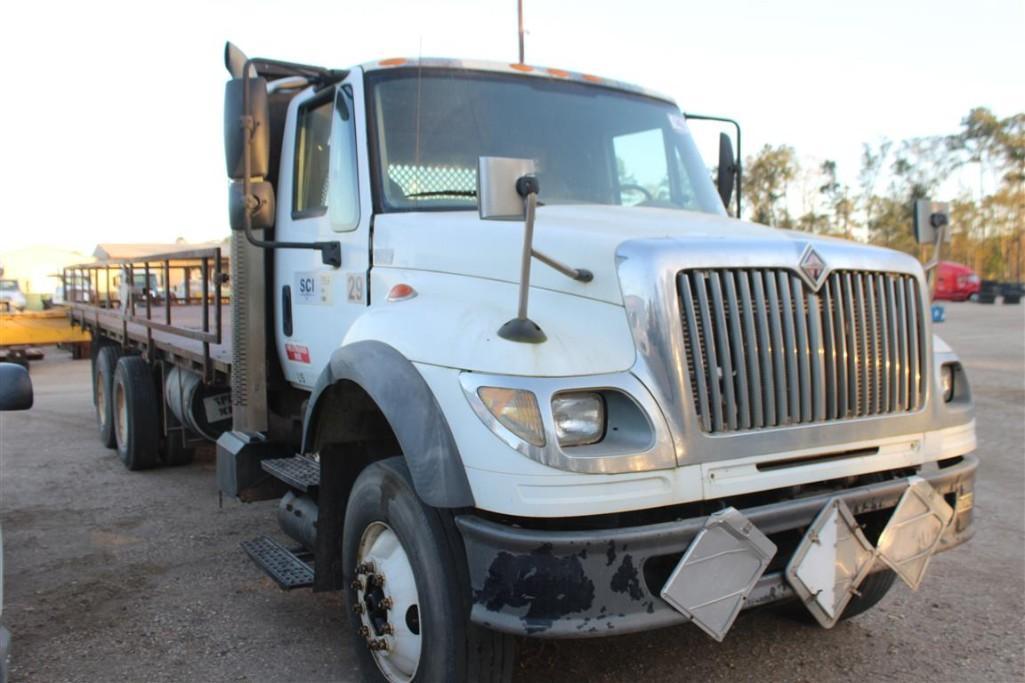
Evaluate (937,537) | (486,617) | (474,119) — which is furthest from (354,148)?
(937,537)

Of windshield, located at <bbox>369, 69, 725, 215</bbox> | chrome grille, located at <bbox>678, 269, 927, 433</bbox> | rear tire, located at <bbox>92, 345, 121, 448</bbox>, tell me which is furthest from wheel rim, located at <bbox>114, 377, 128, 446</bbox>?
chrome grille, located at <bbox>678, 269, 927, 433</bbox>

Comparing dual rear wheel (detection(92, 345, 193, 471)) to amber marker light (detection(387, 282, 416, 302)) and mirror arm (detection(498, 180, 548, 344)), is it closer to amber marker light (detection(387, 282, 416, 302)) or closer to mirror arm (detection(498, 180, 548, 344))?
amber marker light (detection(387, 282, 416, 302))

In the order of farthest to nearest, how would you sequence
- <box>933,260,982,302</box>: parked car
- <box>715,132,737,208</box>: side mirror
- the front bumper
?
<box>933,260,982,302</box>: parked car → <box>715,132,737,208</box>: side mirror → the front bumper

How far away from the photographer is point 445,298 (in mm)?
3246

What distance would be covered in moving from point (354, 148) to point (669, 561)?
2.24 metres

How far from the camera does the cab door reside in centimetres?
384

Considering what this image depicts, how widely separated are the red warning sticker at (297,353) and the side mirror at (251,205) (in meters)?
0.88

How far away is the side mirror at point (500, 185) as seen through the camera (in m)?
2.63

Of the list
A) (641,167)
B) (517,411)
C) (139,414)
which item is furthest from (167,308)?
(517,411)

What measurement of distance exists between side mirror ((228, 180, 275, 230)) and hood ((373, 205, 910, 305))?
17.7 inches

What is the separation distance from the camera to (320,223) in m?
4.16

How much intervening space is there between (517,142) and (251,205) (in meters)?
1.16

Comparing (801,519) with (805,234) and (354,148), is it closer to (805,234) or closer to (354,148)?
(805,234)

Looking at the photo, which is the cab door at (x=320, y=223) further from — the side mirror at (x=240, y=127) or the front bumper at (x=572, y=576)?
the front bumper at (x=572, y=576)
